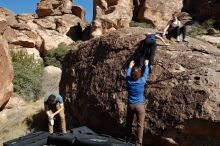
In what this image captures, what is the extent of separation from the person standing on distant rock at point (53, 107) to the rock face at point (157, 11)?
928 inches

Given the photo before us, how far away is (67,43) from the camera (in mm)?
34625

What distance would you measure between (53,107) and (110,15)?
22.5 metres

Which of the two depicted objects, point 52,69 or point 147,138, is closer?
point 147,138

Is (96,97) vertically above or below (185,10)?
below

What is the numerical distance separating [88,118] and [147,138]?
2137 mm

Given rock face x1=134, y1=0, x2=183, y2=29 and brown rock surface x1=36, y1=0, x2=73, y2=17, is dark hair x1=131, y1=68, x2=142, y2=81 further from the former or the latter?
brown rock surface x1=36, y1=0, x2=73, y2=17

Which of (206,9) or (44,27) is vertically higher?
(206,9)

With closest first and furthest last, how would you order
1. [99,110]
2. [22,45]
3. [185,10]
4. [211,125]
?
[211,125]
[99,110]
[22,45]
[185,10]

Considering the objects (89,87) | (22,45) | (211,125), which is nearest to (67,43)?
(22,45)

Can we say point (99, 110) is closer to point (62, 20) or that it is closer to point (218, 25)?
point (218, 25)

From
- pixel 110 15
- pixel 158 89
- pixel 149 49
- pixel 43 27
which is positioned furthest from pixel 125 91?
pixel 43 27

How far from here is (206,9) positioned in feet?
103

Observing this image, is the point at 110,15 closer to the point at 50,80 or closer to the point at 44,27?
the point at 44,27

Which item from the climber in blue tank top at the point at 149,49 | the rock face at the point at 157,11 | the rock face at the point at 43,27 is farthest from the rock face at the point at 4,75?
the rock face at the point at 157,11
